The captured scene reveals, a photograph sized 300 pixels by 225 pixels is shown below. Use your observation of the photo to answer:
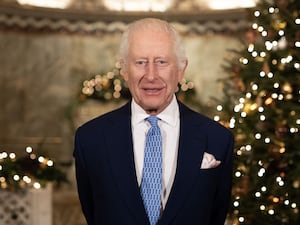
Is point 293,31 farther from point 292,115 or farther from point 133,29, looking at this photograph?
point 133,29

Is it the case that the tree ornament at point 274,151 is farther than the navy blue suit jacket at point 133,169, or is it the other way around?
the tree ornament at point 274,151

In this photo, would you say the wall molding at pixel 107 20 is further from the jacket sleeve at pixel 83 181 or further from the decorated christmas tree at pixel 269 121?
the jacket sleeve at pixel 83 181

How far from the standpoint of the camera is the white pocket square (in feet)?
8.86

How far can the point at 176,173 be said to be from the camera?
106 inches

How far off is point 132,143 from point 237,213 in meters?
2.89

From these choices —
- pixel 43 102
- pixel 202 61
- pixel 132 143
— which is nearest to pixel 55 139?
pixel 43 102

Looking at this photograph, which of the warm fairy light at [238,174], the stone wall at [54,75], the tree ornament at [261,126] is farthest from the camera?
the stone wall at [54,75]

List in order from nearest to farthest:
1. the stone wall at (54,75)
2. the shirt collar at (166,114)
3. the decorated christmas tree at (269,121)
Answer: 1. the shirt collar at (166,114)
2. the decorated christmas tree at (269,121)
3. the stone wall at (54,75)

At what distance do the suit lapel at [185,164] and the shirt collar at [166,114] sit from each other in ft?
0.13

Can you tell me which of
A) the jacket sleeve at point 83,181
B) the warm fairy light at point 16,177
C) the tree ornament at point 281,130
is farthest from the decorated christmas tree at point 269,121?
the jacket sleeve at point 83,181

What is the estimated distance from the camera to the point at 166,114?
2754mm

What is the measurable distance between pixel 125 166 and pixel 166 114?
0.87 feet

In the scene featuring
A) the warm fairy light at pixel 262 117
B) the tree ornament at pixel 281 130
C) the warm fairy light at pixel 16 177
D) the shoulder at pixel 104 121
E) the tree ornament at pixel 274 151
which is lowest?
the warm fairy light at pixel 16 177

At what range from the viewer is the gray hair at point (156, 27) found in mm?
2662
